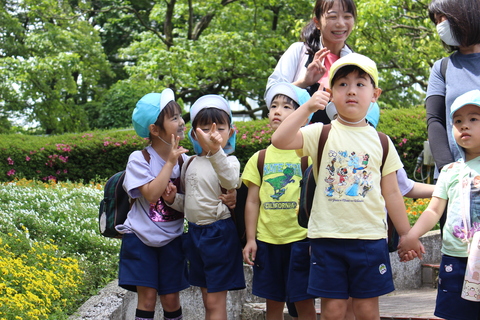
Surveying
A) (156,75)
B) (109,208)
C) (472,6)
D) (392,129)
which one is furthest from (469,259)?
(156,75)

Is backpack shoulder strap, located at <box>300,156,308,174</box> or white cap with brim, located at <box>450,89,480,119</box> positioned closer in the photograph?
white cap with brim, located at <box>450,89,480,119</box>

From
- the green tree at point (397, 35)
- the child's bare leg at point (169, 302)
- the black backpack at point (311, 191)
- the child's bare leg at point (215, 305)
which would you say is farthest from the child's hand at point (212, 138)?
the green tree at point (397, 35)

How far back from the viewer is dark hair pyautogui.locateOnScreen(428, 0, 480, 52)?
3.28 metres

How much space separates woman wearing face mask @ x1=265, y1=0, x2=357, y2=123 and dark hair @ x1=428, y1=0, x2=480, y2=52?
0.68 metres

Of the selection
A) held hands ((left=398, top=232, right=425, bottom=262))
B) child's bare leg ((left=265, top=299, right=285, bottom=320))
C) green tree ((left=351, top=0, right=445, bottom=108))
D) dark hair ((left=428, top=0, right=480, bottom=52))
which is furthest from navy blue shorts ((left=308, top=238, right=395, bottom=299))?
green tree ((left=351, top=0, right=445, bottom=108))

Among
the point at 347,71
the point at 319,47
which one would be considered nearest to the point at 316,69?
the point at 319,47

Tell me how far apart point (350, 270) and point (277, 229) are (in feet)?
2.21

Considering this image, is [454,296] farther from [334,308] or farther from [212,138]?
[212,138]

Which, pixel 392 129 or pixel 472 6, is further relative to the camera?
pixel 392 129

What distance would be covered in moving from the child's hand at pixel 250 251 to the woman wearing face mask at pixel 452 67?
116cm

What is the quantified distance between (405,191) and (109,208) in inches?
73.5

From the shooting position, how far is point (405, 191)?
3525 millimetres

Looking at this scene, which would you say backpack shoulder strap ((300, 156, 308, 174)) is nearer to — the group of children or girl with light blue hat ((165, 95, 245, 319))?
the group of children

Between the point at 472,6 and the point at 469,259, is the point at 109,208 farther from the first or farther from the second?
the point at 472,6
